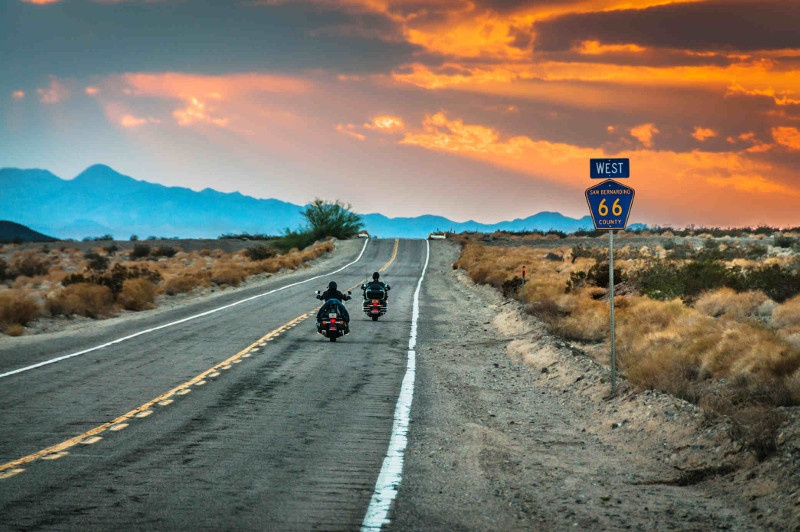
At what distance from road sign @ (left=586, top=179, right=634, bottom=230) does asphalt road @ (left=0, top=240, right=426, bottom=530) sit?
4609 millimetres

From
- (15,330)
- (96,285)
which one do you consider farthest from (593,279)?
(15,330)

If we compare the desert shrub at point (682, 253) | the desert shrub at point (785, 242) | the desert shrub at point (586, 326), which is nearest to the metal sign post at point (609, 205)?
the desert shrub at point (586, 326)

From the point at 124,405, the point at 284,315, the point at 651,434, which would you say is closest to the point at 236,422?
the point at 124,405

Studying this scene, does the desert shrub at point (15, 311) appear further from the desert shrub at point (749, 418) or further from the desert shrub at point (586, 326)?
the desert shrub at point (749, 418)

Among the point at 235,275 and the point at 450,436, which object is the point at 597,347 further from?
the point at 235,275

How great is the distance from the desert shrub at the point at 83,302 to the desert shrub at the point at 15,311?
1327 mm

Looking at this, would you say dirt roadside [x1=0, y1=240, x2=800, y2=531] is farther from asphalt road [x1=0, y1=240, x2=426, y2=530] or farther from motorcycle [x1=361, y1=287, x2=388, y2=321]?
motorcycle [x1=361, y1=287, x2=388, y2=321]

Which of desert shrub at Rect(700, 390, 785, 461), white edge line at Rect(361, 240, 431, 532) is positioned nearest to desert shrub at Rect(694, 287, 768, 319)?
white edge line at Rect(361, 240, 431, 532)

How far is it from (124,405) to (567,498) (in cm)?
735

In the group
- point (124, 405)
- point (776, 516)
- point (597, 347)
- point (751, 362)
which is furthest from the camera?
point (597, 347)

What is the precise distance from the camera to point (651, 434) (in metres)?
10.7

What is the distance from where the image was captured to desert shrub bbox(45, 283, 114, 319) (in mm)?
28188

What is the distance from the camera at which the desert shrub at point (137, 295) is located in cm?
3247

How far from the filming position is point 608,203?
43.7ft
